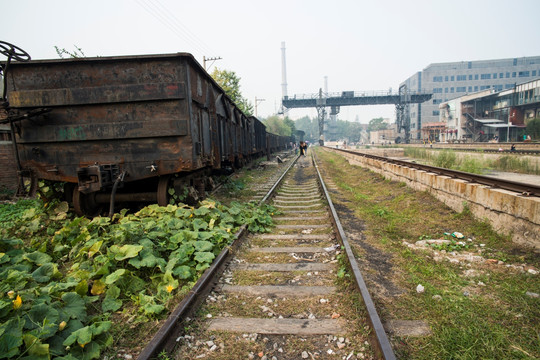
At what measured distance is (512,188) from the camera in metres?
4.94

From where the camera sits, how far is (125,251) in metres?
3.41

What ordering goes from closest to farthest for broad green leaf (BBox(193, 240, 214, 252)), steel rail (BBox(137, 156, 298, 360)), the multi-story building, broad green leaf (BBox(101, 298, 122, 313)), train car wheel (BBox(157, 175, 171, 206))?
1. steel rail (BBox(137, 156, 298, 360))
2. broad green leaf (BBox(101, 298, 122, 313))
3. broad green leaf (BBox(193, 240, 214, 252))
4. train car wheel (BBox(157, 175, 171, 206))
5. the multi-story building

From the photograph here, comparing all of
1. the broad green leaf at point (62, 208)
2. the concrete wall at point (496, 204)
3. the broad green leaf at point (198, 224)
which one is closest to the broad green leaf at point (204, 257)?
the broad green leaf at point (198, 224)

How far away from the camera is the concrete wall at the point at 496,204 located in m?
3.92

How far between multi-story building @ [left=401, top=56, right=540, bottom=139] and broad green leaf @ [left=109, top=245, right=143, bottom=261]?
90.3 m

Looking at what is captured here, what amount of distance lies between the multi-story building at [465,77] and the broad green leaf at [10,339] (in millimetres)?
91577

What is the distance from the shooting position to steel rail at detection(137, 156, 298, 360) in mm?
2127

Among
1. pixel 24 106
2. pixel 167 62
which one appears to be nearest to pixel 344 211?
pixel 167 62

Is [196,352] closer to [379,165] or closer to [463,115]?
[379,165]

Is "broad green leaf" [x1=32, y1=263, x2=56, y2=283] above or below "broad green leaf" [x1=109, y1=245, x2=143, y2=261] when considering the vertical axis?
below

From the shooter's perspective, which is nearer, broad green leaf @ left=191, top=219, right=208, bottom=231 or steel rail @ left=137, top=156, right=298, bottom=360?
steel rail @ left=137, top=156, right=298, bottom=360

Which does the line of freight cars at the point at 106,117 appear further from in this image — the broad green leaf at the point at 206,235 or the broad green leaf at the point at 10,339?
the broad green leaf at the point at 10,339

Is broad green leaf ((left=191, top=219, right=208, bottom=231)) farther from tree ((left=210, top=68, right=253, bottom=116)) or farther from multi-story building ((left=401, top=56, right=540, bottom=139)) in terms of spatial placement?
multi-story building ((left=401, top=56, right=540, bottom=139))

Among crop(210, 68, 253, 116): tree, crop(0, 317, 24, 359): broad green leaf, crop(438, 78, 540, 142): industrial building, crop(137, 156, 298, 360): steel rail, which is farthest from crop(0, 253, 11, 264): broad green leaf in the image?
crop(438, 78, 540, 142): industrial building
